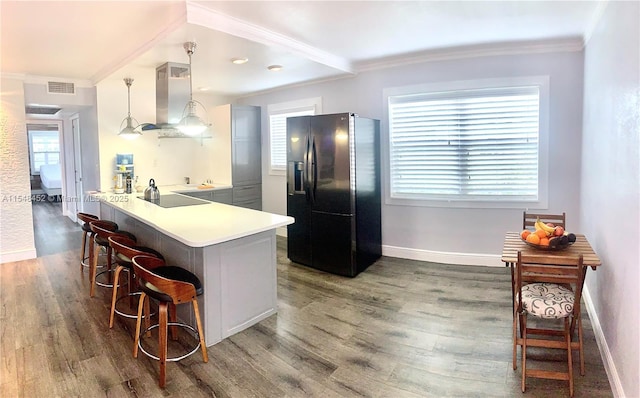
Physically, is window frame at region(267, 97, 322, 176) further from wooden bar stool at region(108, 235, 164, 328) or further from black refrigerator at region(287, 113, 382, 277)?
wooden bar stool at region(108, 235, 164, 328)

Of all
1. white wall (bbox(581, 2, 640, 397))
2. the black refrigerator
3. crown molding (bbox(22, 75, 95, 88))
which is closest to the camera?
white wall (bbox(581, 2, 640, 397))

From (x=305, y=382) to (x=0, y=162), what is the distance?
16.7 ft

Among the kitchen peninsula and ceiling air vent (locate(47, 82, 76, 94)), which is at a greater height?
ceiling air vent (locate(47, 82, 76, 94))

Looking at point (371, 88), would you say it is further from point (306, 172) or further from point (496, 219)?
point (496, 219)

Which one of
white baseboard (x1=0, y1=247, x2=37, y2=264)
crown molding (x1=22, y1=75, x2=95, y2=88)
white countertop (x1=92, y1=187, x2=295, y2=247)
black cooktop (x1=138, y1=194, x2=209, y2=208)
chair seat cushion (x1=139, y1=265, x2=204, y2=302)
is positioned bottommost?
white baseboard (x1=0, y1=247, x2=37, y2=264)

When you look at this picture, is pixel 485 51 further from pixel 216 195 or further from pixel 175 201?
pixel 216 195

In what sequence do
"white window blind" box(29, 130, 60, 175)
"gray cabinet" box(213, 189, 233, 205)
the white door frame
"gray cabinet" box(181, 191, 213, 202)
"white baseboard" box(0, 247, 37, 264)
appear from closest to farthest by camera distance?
"white baseboard" box(0, 247, 37, 264) < "gray cabinet" box(181, 191, 213, 202) < "gray cabinet" box(213, 189, 233, 205) < the white door frame < "white window blind" box(29, 130, 60, 175)

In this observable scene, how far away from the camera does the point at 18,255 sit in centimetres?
512

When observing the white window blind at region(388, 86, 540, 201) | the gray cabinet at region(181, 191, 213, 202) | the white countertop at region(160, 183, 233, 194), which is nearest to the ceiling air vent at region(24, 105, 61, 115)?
the white countertop at region(160, 183, 233, 194)

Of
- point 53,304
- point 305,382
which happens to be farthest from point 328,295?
point 53,304

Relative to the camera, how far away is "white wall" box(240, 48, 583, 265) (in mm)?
3953

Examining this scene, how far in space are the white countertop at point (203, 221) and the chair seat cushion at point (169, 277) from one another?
0.27m

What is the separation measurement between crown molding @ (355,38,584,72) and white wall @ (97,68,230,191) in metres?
3.13

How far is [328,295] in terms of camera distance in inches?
146
